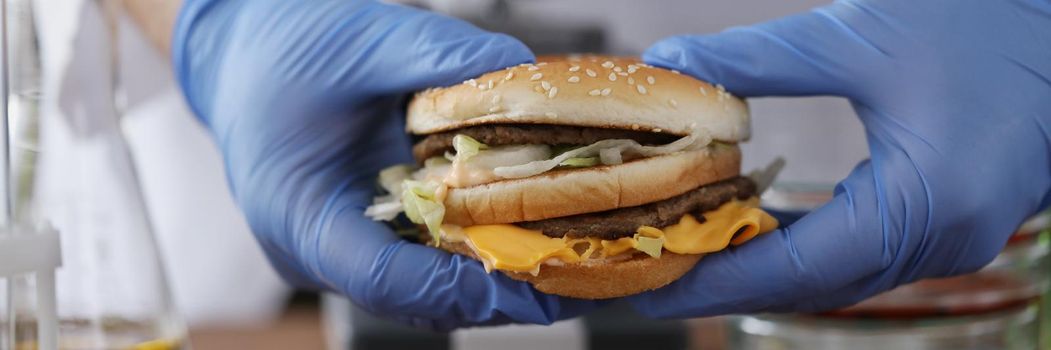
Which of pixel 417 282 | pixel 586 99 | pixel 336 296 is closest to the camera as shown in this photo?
pixel 586 99

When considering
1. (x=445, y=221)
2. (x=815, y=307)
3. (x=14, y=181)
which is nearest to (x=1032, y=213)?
(x=815, y=307)

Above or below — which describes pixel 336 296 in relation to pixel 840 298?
below

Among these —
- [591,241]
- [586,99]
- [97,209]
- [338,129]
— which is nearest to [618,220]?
[591,241]

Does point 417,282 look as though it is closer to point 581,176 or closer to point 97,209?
point 581,176

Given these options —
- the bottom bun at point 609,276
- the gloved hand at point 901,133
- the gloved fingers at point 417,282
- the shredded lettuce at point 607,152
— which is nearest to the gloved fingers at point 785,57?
the gloved hand at point 901,133

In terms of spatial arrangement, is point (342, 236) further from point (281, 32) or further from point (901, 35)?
point (901, 35)

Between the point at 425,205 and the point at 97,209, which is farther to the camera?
the point at 97,209

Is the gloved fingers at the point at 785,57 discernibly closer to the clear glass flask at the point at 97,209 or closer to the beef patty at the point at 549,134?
the beef patty at the point at 549,134
